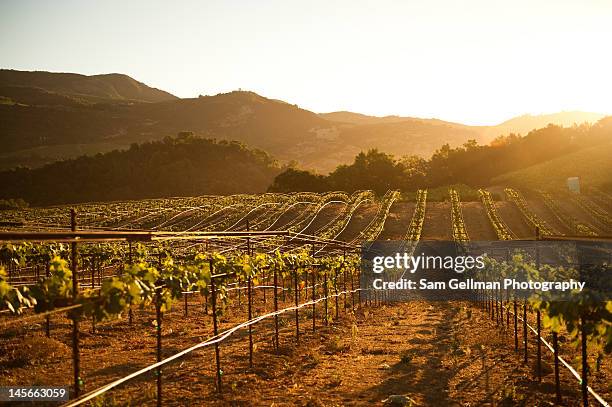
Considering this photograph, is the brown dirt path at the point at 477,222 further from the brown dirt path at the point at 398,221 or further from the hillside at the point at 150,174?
the hillside at the point at 150,174

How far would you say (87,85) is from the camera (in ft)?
570

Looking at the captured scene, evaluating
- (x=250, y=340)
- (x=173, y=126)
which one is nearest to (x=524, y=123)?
(x=173, y=126)

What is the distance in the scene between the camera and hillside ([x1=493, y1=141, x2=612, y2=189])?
61.5m

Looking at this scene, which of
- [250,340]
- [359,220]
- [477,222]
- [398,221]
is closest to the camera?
[250,340]

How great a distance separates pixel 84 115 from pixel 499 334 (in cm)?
11095

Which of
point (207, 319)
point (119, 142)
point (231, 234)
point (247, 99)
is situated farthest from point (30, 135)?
point (231, 234)

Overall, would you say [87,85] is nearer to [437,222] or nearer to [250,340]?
[437,222]

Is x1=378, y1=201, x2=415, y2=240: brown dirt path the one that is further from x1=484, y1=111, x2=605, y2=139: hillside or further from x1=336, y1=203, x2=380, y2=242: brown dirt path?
x1=484, y1=111, x2=605, y2=139: hillside

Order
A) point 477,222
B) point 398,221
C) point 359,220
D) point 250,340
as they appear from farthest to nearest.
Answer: point 398,221, point 359,220, point 477,222, point 250,340

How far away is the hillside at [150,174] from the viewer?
2699 inches

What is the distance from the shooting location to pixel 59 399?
30.3 feet

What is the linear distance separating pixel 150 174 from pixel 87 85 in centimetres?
11223

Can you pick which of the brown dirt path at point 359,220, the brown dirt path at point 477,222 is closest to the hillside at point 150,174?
the brown dirt path at point 359,220

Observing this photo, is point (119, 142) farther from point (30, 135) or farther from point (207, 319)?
point (207, 319)
